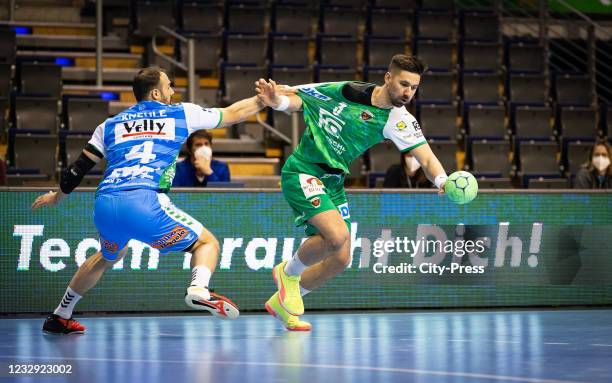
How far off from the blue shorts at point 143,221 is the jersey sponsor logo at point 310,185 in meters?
0.88

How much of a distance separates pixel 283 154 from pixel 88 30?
4422mm

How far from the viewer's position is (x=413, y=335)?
24.2 feet

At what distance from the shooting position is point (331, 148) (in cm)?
747

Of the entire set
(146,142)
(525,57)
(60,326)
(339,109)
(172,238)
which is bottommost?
(60,326)

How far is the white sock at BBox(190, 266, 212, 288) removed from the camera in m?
6.77

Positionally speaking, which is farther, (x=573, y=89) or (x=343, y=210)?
(x=573, y=89)

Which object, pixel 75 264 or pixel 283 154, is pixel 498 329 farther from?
pixel 283 154

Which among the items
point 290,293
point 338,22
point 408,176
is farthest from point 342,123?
point 338,22

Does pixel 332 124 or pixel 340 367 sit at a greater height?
pixel 332 124

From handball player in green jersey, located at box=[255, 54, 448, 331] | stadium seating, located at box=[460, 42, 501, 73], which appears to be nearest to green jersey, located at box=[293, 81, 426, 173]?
handball player in green jersey, located at box=[255, 54, 448, 331]

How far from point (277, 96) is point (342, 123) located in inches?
21.9

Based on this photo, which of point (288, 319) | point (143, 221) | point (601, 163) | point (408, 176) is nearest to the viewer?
point (143, 221)

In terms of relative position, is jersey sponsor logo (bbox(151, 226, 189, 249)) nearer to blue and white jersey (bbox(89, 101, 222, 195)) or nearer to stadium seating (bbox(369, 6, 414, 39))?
blue and white jersey (bbox(89, 101, 222, 195))

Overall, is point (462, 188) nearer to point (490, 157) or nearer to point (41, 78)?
point (490, 157)
